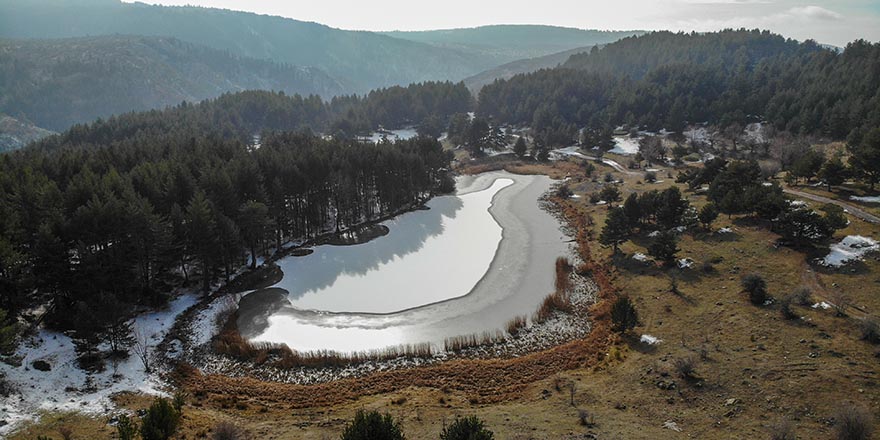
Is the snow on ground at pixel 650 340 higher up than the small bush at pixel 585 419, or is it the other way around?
the small bush at pixel 585 419

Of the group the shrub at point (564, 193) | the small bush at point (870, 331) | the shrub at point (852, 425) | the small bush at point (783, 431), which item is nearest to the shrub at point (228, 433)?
the small bush at point (783, 431)

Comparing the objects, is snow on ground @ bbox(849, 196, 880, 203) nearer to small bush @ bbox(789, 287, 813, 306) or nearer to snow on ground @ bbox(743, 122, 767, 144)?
small bush @ bbox(789, 287, 813, 306)

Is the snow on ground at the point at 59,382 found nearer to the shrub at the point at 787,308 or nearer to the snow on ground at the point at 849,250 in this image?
the shrub at the point at 787,308

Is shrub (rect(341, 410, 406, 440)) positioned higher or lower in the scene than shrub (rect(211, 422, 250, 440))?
higher

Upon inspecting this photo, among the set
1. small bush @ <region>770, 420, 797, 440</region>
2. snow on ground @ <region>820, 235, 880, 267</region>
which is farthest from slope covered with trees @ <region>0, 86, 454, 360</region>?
snow on ground @ <region>820, 235, 880, 267</region>

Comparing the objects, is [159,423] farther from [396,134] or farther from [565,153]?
[396,134]

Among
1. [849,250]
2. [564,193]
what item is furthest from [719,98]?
[849,250]
